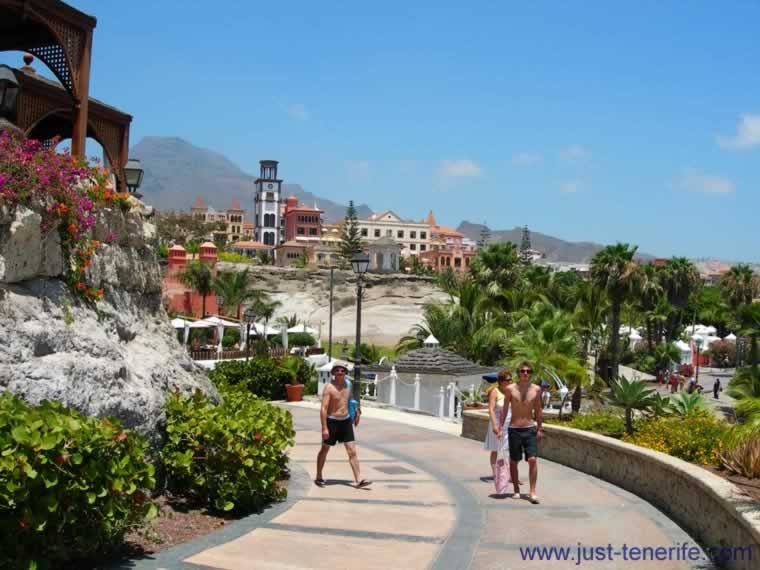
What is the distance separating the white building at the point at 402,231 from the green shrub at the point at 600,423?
142 metres

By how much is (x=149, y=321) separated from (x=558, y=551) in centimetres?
532

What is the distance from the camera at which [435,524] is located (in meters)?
8.22

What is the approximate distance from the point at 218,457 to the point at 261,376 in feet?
46.5

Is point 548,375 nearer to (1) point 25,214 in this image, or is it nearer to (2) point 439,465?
(2) point 439,465

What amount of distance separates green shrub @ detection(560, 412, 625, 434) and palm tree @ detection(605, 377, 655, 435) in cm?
52

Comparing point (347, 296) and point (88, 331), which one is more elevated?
point (347, 296)

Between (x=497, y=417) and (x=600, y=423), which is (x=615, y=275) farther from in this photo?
(x=497, y=417)

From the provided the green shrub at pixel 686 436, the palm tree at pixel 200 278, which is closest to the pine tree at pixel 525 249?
the palm tree at pixel 200 278

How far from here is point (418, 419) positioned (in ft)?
63.2

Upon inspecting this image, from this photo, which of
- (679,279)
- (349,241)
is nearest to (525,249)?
(349,241)

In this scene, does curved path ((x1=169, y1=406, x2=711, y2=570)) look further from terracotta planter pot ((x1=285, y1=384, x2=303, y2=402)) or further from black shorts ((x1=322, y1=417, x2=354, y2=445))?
terracotta planter pot ((x1=285, y1=384, x2=303, y2=402))

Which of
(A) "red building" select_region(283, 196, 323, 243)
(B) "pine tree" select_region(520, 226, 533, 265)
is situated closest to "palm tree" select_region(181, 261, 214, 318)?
(B) "pine tree" select_region(520, 226, 533, 265)

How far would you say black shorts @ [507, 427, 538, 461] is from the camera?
9.33m

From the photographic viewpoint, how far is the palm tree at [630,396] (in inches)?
466
